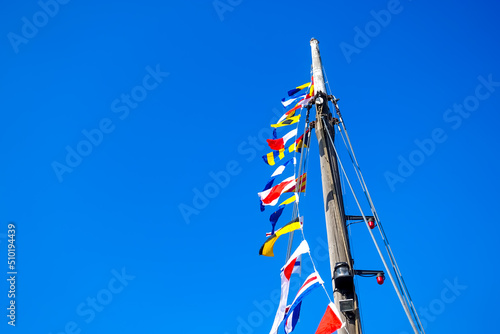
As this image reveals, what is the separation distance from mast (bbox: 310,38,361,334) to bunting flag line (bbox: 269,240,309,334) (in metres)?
0.80

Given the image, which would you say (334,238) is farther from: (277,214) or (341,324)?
(277,214)

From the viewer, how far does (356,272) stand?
5.87m

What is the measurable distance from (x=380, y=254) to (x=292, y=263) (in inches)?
65.1

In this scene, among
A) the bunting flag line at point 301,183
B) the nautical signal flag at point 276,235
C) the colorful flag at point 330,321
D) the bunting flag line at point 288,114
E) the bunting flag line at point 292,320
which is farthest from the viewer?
the bunting flag line at point 288,114

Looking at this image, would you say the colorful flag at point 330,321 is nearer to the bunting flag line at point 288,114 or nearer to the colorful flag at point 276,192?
the colorful flag at point 276,192

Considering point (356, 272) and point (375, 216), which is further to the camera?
point (375, 216)

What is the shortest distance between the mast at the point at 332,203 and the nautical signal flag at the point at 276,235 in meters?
1.01

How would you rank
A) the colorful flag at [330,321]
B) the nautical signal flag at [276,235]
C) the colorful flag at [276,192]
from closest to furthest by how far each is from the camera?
the colorful flag at [330,321] → the nautical signal flag at [276,235] → the colorful flag at [276,192]

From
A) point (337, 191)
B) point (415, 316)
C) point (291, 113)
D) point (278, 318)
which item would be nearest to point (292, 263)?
point (278, 318)

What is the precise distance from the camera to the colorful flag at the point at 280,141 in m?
8.81

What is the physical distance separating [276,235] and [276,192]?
3.61 feet

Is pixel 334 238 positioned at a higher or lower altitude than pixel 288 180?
lower

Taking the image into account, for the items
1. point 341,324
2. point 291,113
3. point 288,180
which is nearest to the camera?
point 341,324

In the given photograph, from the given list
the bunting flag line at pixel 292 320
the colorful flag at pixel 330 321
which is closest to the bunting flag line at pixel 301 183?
the bunting flag line at pixel 292 320
